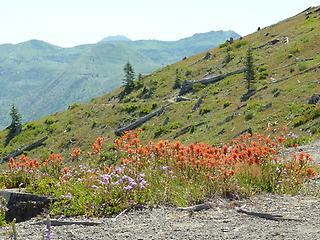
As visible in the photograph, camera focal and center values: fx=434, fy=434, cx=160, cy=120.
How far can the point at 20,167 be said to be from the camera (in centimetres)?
1196

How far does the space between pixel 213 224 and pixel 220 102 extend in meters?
41.2

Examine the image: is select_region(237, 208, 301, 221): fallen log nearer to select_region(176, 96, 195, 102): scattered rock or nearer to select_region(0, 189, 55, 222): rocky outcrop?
select_region(0, 189, 55, 222): rocky outcrop

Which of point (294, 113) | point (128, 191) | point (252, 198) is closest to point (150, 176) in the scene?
point (128, 191)

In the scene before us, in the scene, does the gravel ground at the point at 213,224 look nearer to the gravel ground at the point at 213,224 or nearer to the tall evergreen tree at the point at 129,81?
the gravel ground at the point at 213,224

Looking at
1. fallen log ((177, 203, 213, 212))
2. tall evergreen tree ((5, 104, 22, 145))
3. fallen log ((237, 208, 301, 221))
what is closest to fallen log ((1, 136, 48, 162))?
tall evergreen tree ((5, 104, 22, 145))

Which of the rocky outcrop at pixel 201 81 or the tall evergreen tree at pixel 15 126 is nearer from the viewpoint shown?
the rocky outcrop at pixel 201 81

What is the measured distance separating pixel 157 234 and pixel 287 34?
225 ft

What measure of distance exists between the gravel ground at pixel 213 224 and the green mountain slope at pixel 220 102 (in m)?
13.4

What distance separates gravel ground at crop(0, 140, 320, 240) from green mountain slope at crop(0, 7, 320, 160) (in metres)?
13.4

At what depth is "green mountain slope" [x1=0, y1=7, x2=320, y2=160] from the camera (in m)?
33.6

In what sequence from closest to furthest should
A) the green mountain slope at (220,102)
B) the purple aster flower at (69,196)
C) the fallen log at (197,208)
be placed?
the fallen log at (197,208), the purple aster flower at (69,196), the green mountain slope at (220,102)

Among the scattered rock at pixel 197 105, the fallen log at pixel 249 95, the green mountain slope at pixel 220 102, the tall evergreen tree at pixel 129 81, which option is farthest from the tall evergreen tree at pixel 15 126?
the fallen log at pixel 249 95

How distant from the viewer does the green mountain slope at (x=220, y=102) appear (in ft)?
110

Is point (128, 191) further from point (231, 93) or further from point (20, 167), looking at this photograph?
point (231, 93)
